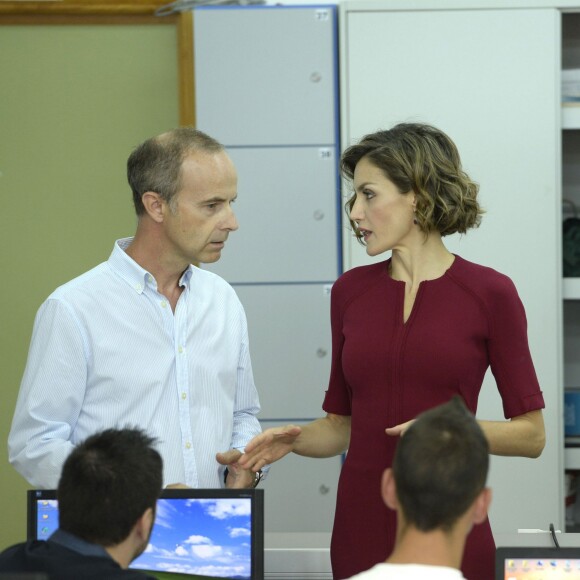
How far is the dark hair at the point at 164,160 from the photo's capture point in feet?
5.82

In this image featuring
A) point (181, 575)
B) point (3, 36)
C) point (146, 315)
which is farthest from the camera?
point (3, 36)

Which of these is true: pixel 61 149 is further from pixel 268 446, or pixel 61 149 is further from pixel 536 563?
pixel 536 563

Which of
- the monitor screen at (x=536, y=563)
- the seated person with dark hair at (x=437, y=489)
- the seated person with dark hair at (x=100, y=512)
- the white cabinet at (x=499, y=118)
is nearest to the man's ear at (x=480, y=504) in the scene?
the seated person with dark hair at (x=437, y=489)

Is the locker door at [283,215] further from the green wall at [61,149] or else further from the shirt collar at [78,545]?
the shirt collar at [78,545]

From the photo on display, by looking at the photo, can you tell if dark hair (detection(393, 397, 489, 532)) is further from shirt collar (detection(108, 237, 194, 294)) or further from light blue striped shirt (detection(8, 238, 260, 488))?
shirt collar (detection(108, 237, 194, 294))

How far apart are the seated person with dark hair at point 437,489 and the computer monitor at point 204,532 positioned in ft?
1.15

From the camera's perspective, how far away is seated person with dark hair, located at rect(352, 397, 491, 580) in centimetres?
108

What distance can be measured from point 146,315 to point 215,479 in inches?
12.1

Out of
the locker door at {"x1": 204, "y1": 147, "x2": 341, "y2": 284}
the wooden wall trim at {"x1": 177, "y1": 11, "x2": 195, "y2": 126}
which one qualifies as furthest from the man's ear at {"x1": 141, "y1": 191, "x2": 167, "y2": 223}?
the wooden wall trim at {"x1": 177, "y1": 11, "x2": 195, "y2": 126}

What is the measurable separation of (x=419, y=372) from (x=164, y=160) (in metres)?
0.58

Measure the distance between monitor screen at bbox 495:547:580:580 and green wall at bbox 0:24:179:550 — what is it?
6.89 ft

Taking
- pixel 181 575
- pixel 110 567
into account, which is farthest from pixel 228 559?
pixel 110 567

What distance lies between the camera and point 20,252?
3.21 metres

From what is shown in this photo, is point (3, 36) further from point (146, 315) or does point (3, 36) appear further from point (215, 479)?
point (215, 479)
